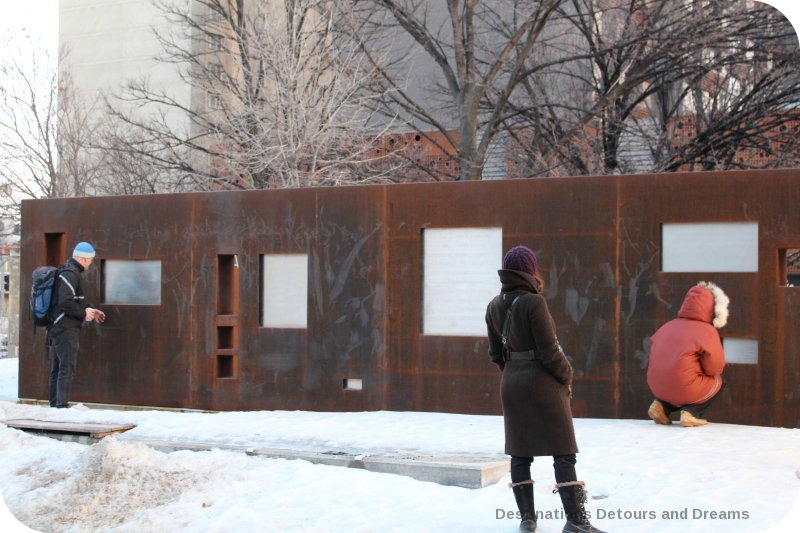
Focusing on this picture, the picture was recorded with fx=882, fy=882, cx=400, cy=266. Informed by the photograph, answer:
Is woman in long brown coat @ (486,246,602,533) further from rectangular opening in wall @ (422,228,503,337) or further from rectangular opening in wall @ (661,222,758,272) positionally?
rectangular opening in wall @ (422,228,503,337)

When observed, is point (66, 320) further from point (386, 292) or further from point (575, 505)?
point (575, 505)

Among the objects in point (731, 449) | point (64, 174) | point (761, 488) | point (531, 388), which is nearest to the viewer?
point (531, 388)

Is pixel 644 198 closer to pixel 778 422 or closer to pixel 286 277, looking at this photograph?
pixel 778 422

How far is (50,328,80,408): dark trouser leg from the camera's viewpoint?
1045 centimetres

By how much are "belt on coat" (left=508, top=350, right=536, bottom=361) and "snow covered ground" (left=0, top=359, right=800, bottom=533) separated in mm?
1055

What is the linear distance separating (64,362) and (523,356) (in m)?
6.99

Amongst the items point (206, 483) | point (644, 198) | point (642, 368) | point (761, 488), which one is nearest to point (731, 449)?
point (761, 488)

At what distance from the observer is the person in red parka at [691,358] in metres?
8.11

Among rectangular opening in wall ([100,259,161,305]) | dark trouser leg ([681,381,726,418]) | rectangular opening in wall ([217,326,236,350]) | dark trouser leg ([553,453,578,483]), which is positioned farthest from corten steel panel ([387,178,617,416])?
dark trouser leg ([553,453,578,483])

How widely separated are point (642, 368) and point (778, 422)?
1367 millimetres

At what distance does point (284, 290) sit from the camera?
34.6 feet

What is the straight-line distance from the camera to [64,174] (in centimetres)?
2272

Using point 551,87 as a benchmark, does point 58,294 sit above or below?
below

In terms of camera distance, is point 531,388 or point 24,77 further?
point 24,77
